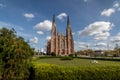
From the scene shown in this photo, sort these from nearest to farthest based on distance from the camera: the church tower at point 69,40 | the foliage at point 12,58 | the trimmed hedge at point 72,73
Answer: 1. the foliage at point 12,58
2. the trimmed hedge at point 72,73
3. the church tower at point 69,40

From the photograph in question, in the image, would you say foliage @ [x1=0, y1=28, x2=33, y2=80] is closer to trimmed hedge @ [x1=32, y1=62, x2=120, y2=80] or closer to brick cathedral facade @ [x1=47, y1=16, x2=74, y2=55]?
trimmed hedge @ [x1=32, y1=62, x2=120, y2=80]

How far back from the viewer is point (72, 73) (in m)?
13.7

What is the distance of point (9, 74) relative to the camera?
13062 millimetres

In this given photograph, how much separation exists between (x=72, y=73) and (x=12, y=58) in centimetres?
518

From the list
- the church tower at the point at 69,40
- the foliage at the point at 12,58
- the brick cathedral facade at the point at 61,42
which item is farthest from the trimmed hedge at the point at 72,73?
the church tower at the point at 69,40

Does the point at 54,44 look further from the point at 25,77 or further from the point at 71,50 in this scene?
the point at 25,77

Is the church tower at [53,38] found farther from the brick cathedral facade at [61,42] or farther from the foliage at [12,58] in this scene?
the foliage at [12,58]

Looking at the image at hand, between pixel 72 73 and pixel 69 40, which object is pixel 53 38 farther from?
pixel 72 73

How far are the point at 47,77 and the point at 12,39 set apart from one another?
4423 millimetres

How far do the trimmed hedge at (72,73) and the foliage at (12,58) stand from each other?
3.87 ft

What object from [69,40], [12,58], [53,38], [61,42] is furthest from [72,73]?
[69,40]

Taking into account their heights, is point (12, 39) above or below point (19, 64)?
above

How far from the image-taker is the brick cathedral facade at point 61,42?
132700 mm

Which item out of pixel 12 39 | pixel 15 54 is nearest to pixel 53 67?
pixel 15 54
